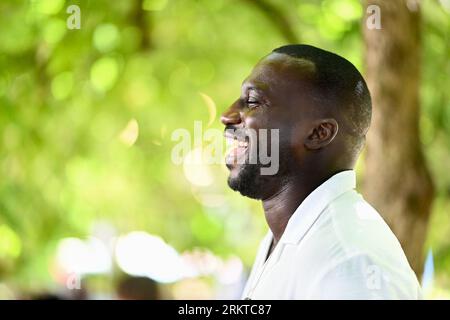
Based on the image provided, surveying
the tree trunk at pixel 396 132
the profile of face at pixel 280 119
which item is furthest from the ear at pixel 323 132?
the tree trunk at pixel 396 132

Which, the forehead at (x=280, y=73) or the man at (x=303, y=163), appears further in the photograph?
the forehead at (x=280, y=73)

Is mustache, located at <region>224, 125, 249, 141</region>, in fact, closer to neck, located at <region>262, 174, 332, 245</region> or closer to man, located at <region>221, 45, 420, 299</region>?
man, located at <region>221, 45, 420, 299</region>

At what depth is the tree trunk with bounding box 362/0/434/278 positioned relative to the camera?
10.3ft

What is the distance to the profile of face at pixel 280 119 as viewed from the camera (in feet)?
5.20

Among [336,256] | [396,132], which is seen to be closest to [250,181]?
[336,256]

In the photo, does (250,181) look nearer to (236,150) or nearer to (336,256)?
(236,150)

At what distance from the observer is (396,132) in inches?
125

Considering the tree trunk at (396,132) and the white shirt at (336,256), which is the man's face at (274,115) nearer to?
the white shirt at (336,256)

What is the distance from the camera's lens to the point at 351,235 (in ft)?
4.54

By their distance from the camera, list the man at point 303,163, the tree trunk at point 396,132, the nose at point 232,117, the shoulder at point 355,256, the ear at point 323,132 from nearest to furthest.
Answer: the shoulder at point 355,256, the man at point 303,163, the ear at point 323,132, the nose at point 232,117, the tree trunk at point 396,132

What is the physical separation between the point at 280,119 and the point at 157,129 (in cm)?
261

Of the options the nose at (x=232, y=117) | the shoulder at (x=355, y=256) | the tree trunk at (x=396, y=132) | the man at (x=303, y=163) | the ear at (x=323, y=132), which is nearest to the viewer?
the shoulder at (x=355, y=256)

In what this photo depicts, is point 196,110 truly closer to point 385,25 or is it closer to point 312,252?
point 385,25
